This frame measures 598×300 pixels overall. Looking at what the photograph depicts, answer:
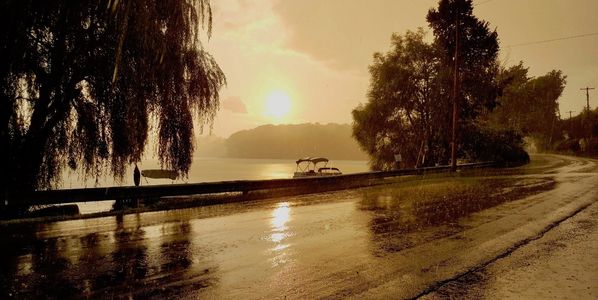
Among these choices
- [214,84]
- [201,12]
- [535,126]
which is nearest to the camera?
[201,12]

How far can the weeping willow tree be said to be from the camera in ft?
32.3

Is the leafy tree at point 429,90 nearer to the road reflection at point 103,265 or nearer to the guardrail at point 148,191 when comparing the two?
the guardrail at point 148,191

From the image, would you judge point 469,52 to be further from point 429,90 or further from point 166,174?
point 166,174

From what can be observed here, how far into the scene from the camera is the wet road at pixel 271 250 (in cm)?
463

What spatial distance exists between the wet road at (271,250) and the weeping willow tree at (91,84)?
2.83 meters

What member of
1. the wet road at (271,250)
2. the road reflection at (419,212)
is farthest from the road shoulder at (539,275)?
the road reflection at (419,212)

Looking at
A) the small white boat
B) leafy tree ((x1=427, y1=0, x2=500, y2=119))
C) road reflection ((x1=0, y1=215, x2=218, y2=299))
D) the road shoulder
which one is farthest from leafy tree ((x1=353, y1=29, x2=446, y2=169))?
road reflection ((x1=0, y1=215, x2=218, y2=299))

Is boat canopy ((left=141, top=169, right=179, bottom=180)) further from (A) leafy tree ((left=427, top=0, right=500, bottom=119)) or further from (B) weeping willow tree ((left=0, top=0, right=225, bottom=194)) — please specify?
(A) leafy tree ((left=427, top=0, right=500, bottom=119))

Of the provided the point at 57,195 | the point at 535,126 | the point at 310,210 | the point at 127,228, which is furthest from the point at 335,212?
the point at 535,126

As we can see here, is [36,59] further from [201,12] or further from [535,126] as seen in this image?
[535,126]

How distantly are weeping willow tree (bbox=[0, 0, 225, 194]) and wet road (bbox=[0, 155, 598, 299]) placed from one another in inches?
111

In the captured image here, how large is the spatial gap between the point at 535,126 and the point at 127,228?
330ft

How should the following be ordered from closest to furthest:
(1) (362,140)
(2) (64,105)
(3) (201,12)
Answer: (2) (64,105)
(3) (201,12)
(1) (362,140)

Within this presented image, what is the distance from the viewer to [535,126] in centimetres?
8925
